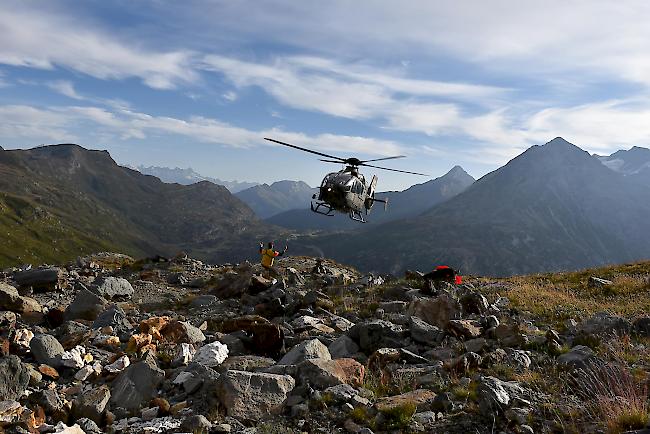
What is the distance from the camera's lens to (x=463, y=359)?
34.8ft

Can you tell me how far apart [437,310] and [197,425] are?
10.3m

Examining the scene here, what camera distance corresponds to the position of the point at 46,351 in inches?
446

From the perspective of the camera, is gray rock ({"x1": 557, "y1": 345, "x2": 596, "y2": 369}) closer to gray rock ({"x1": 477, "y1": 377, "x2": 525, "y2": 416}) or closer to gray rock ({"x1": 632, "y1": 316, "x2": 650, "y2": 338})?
gray rock ({"x1": 477, "y1": 377, "x2": 525, "y2": 416})

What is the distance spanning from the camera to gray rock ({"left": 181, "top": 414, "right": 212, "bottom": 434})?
7.73 meters

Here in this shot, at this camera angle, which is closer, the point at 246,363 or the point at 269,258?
the point at 246,363

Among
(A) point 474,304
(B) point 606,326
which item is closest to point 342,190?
(A) point 474,304

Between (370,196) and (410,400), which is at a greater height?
(370,196)

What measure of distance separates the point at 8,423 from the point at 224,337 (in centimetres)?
647

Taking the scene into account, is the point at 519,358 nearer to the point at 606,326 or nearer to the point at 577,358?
the point at 577,358

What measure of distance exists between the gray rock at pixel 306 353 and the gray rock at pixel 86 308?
33.0ft

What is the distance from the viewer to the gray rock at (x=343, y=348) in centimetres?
1231

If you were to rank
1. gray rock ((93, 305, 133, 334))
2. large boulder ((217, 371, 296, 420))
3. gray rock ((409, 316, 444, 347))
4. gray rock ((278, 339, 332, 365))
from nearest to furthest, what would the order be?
large boulder ((217, 371, 296, 420)) → gray rock ((278, 339, 332, 365)) → gray rock ((409, 316, 444, 347)) → gray rock ((93, 305, 133, 334))

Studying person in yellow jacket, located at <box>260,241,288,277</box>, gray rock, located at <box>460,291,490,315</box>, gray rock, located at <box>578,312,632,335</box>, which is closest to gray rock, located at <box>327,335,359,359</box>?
gray rock, located at <box>460,291,490,315</box>

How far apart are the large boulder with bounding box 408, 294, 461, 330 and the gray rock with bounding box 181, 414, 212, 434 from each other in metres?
9.65
